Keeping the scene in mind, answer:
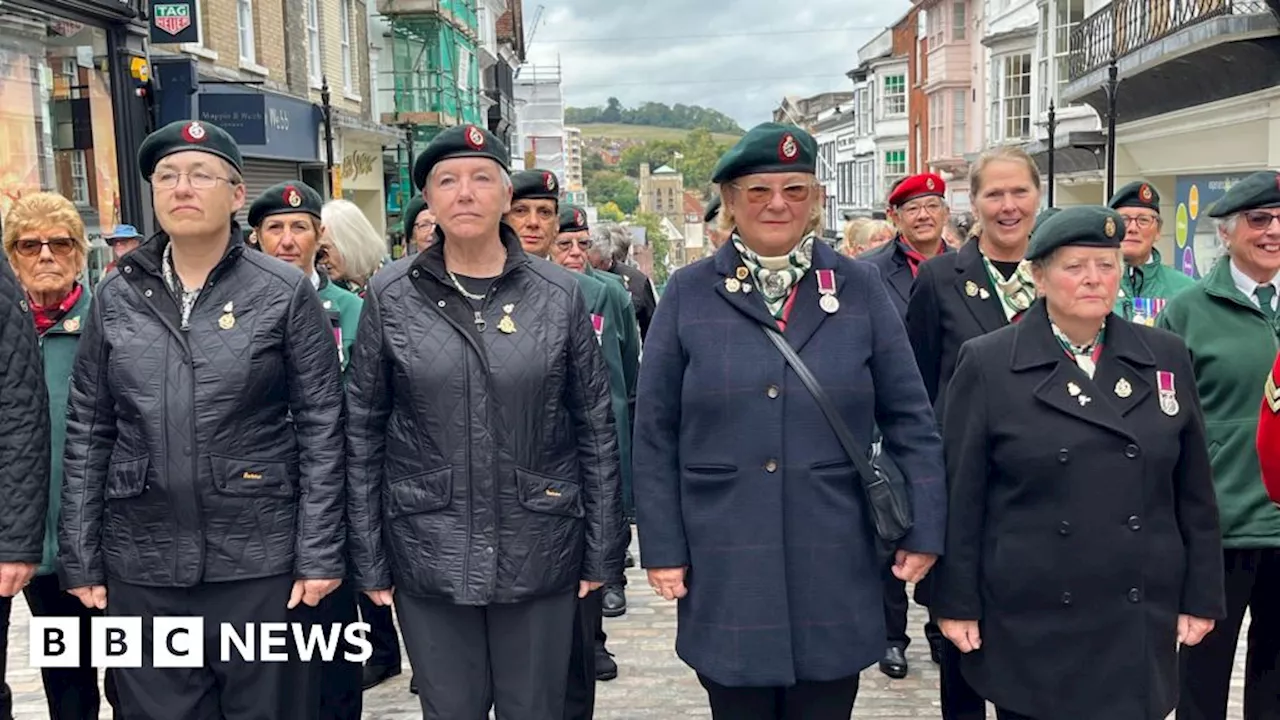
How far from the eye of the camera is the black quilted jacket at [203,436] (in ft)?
10.9

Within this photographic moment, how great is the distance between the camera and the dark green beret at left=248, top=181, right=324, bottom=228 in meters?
4.85

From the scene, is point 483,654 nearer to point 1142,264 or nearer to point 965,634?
point 965,634

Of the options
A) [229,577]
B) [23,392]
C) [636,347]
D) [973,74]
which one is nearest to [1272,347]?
[636,347]

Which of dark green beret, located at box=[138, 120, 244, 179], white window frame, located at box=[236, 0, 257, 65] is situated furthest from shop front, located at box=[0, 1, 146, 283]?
dark green beret, located at box=[138, 120, 244, 179]

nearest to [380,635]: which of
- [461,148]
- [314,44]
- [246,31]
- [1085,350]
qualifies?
[461,148]

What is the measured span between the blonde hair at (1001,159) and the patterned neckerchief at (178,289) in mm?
3134

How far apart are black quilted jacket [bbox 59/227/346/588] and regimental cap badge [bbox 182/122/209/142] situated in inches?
13.2

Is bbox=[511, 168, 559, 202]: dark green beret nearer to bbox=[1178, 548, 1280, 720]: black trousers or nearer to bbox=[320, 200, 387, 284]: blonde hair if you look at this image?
bbox=[320, 200, 387, 284]: blonde hair

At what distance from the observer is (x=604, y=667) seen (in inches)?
215

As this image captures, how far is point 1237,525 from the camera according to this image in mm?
3828

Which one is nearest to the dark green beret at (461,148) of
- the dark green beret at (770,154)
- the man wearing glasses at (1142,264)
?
the dark green beret at (770,154)

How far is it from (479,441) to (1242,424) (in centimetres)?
261

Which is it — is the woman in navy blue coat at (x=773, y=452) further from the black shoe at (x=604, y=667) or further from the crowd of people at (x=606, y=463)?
the black shoe at (x=604, y=667)

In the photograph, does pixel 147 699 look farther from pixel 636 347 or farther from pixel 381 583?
pixel 636 347
